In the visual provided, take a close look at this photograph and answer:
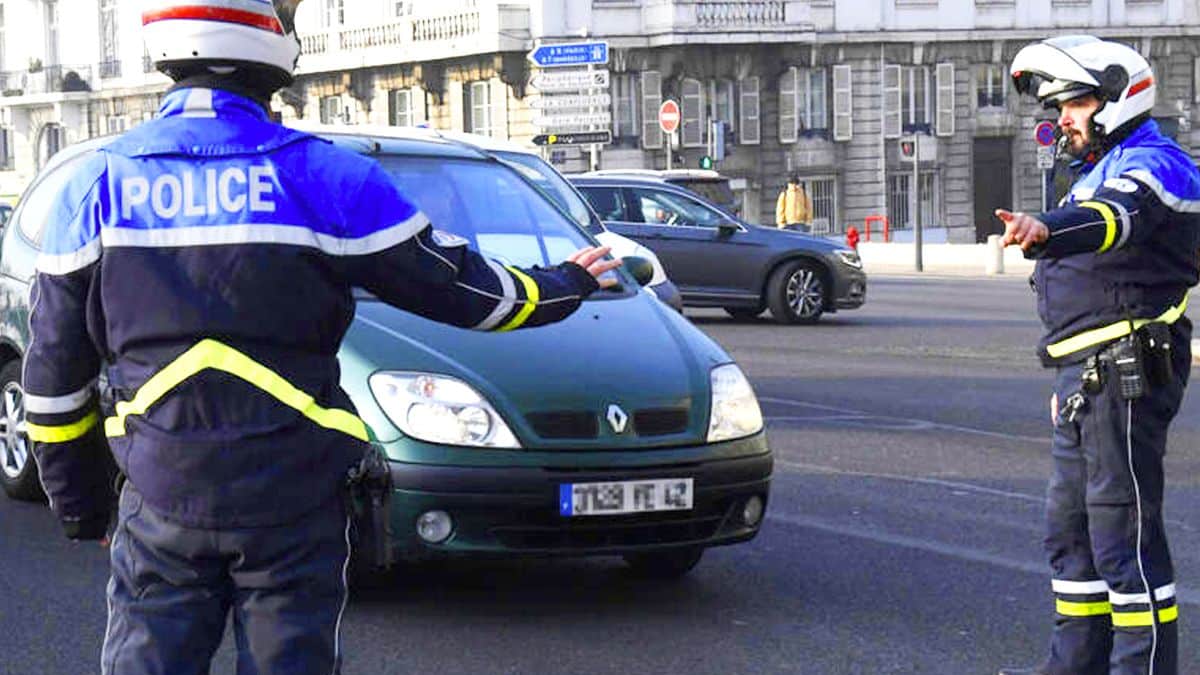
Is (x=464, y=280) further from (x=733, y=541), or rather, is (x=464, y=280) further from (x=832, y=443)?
(x=832, y=443)

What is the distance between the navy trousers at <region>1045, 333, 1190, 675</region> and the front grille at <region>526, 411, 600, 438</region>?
1.69m

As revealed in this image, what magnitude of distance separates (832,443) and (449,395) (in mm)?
5238

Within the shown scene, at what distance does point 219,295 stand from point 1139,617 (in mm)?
2835

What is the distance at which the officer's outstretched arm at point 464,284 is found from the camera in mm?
3990

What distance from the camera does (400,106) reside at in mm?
60438

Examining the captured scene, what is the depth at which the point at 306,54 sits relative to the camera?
2493 inches

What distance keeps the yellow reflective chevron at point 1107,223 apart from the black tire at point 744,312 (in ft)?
53.9

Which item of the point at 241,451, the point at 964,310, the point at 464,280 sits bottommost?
the point at 964,310

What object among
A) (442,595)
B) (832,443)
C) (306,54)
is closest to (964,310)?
(832,443)

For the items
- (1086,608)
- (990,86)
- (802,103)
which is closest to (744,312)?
(1086,608)

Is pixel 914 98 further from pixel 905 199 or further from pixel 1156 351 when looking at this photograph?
pixel 1156 351

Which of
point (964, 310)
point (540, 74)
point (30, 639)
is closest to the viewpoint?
point (30, 639)

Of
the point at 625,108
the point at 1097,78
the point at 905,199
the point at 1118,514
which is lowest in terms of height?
the point at 905,199

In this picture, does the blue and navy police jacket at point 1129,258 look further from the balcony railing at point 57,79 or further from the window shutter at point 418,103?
the balcony railing at point 57,79
